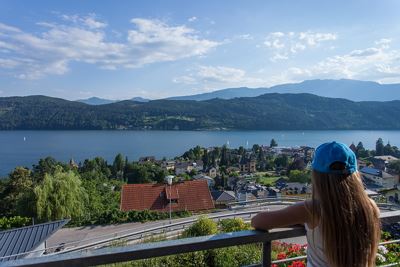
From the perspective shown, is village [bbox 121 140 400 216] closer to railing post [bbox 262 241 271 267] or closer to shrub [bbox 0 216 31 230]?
railing post [bbox 262 241 271 267]

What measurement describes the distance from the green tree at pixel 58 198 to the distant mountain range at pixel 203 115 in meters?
130

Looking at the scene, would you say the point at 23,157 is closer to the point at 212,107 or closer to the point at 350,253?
the point at 350,253

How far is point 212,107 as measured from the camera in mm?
176375

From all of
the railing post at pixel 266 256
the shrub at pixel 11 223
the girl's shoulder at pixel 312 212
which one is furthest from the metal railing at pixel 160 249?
the shrub at pixel 11 223

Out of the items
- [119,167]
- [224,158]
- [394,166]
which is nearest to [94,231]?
[119,167]

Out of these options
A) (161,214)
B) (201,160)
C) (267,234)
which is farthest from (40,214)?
(201,160)

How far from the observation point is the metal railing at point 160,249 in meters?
1.23

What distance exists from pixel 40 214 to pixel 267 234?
62.0 feet

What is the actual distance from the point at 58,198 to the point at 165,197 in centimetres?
581

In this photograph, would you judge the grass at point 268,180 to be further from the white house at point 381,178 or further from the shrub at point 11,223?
the shrub at point 11,223

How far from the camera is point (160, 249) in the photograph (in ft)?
4.38

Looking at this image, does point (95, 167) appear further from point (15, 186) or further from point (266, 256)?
point (266, 256)

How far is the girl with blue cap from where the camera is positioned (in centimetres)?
124

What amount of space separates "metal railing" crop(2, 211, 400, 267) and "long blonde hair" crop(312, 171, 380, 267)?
281mm
